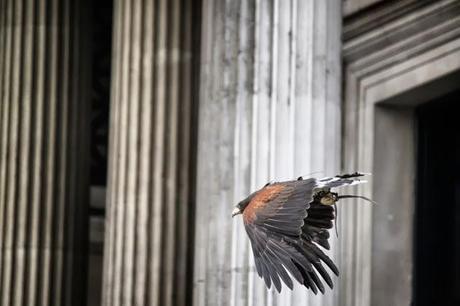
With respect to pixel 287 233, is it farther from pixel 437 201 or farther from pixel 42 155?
pixel 42 155

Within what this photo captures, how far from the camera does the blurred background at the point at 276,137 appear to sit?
2247 cm

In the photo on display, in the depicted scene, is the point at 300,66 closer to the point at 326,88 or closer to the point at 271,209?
the point at 326,88

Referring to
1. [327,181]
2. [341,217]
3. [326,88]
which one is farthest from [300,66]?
[327,181]

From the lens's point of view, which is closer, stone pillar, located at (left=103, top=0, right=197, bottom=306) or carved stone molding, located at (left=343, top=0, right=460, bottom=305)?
Result: carved stone molding, located at (left=343, top=0, right=460, bottom=305)

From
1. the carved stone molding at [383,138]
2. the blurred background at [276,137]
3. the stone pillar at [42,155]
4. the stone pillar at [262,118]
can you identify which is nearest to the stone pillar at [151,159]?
the blurred background at [276,137]

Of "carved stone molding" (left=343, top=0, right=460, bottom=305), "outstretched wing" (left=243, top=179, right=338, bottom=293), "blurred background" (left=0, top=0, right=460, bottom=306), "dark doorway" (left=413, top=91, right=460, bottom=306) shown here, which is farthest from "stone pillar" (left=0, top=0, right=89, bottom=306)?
"outstretched wing" (left=243, top=179, right=338, bottom=293)

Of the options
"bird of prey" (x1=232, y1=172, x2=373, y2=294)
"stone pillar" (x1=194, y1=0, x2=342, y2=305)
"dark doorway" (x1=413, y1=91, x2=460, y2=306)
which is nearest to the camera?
"bird of prey" (x1=232, y1=172, x2=373, y2=294)

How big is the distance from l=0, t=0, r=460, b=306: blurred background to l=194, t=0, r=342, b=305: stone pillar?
2cm

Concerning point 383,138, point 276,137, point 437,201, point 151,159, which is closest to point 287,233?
point 276,137

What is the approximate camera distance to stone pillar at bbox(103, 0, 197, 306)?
78.1ft

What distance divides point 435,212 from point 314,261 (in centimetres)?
561

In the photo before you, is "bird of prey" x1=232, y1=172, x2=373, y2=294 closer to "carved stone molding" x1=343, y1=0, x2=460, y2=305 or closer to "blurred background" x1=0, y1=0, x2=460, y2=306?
"blurred background" x1=0, y1=0, x2=460, y2=306

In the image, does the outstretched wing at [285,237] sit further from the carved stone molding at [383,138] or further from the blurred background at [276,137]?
the carved stone molding at [383,138]

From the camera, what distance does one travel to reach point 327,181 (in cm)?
1783
